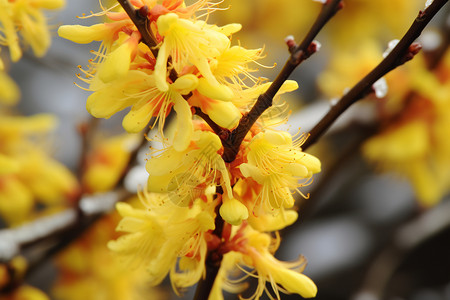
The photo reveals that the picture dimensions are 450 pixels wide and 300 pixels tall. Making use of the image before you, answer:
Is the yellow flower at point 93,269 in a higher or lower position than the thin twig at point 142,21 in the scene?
lower

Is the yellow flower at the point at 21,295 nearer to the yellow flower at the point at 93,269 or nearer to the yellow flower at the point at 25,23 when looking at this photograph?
the yellow flower at the point at 93,269

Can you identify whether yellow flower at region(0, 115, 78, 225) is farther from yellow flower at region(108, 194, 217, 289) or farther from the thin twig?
the thin twig

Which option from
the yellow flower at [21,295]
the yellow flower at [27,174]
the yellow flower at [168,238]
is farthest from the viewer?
the yellow flower at [27,174]

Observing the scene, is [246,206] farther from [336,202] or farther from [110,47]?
[336,202]

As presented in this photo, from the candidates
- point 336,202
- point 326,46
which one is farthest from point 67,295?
point 326,46

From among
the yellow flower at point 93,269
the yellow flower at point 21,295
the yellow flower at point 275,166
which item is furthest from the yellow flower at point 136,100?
the yellow flower at point 93,269

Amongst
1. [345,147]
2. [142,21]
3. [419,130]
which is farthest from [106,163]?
[142,21]

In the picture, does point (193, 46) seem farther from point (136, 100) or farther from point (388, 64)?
point (388, 64)
